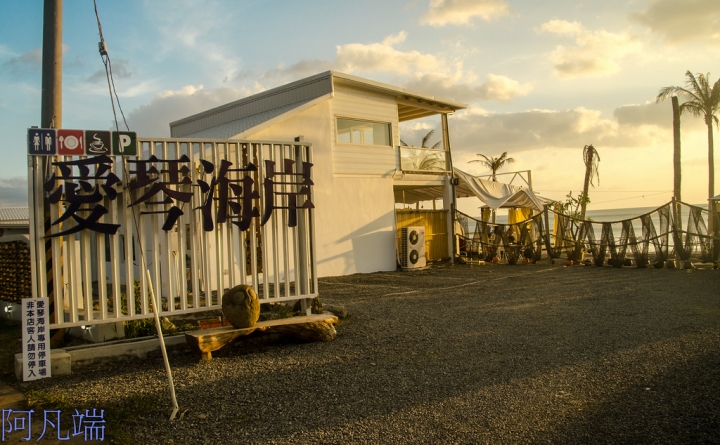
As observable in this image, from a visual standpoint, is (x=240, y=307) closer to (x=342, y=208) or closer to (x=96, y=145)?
(x=96, y=145)

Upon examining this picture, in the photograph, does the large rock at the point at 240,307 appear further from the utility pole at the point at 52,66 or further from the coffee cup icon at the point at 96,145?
the utility pole at the point at 52,66

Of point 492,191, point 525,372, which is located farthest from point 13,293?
point 492,191

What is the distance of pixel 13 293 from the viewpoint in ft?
32.4

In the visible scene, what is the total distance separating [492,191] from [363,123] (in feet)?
18.7

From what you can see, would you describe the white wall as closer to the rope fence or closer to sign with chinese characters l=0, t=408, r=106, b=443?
the rope fence

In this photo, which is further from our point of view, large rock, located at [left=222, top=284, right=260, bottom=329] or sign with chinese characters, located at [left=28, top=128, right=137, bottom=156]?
large rock, located at [left=222, top=284, right=260, bottom=329]

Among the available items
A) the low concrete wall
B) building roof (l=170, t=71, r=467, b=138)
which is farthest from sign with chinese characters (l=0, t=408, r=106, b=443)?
building roof (l=170, t=71, r=467, b=138)

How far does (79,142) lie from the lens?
6.14 meters

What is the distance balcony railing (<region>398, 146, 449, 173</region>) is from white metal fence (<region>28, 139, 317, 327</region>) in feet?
33.4

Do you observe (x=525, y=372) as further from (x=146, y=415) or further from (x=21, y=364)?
(x=21, y=364)

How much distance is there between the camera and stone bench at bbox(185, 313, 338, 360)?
652 centimetres

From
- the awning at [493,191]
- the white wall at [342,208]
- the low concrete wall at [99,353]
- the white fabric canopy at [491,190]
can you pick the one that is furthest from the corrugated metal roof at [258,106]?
the low concrete wall at [99,353]

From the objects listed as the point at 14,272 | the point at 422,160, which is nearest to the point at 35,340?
the point at 14,272

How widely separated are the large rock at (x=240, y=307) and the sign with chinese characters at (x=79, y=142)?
2011 mm
